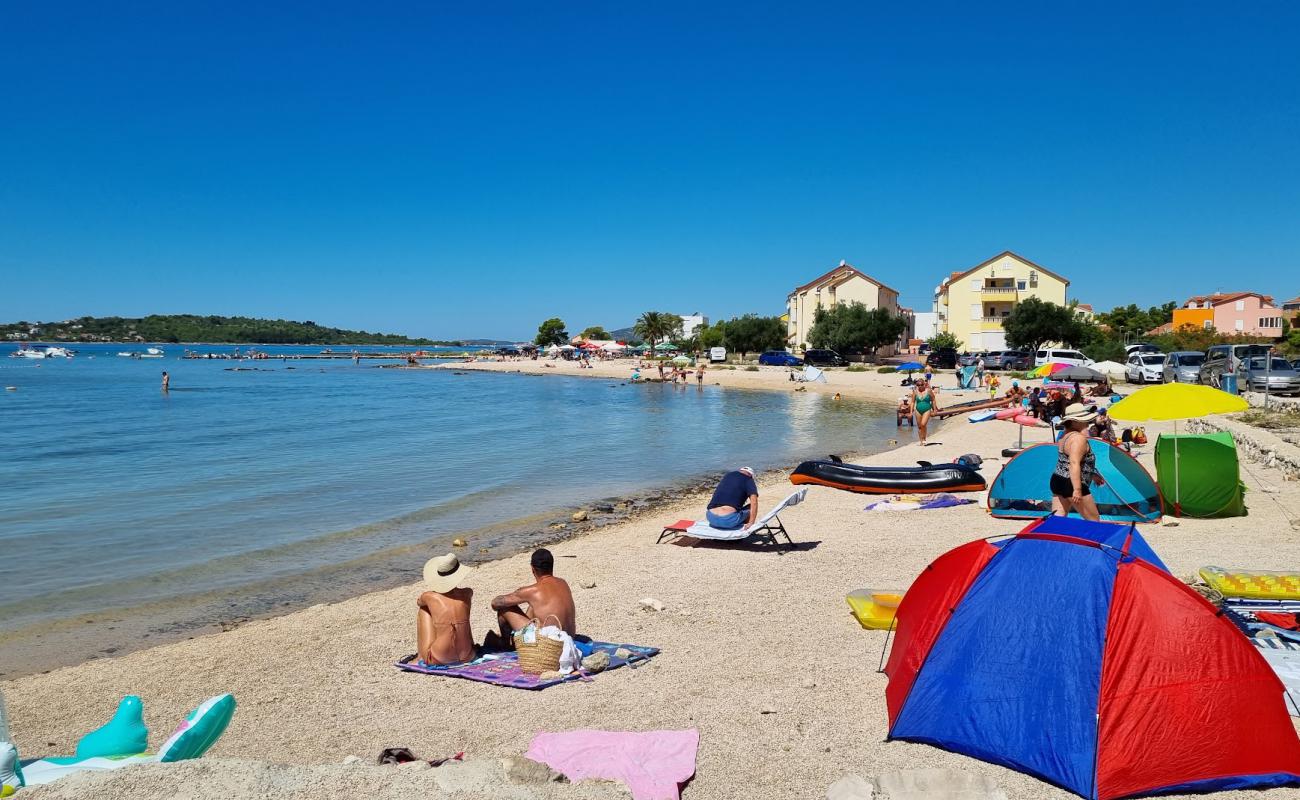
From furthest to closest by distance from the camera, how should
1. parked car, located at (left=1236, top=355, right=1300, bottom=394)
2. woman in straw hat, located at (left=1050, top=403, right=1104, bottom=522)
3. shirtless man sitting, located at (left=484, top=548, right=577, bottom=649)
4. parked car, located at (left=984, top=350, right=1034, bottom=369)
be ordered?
1. parked car, located at (left=984, top=350, right=1034, bottom=369)
2. parked car, located at (left=1236, top=355, right=1300, bottom=394)
3. woman in straw hat, located at (left=1050, top=403, right=1104, bottom=522)
4. shirtless man sitting, located at (left=484, top=548, right=577, bottom=649)

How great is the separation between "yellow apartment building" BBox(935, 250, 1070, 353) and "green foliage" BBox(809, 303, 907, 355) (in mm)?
4691

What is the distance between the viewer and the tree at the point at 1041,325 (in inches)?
2223

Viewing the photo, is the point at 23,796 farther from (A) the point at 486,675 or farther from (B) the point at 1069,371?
(B) the point at 1069,371

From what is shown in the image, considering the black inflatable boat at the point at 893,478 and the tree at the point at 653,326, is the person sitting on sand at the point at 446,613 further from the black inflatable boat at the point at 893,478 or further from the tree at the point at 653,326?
the tree at the point at 653,326

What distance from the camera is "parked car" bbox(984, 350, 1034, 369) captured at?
155ft

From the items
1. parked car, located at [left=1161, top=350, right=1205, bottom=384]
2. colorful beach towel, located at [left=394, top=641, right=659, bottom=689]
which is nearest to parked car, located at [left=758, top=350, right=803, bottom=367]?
parked car, located at [left=1161, top=350, right=1205, bottom=384]

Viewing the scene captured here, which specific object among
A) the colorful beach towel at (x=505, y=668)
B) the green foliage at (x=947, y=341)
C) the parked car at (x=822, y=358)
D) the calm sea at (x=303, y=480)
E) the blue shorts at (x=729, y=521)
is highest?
the green foliage at (x=947, y=341)

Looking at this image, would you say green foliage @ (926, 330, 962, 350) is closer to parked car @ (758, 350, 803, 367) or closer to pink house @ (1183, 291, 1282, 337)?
parked car @ (758, 350, 803, 367)

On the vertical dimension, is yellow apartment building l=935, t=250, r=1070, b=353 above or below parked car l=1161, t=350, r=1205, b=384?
above

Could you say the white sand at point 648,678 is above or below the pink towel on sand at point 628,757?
below

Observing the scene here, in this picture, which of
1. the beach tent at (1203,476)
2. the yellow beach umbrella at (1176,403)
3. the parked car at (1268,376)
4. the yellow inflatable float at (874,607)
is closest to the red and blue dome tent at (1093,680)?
the yellow inflatable float at (874,607)

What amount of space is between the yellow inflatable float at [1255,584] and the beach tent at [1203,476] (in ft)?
13.5

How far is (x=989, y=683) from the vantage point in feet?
16.2

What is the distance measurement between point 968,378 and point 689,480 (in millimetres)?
25508
